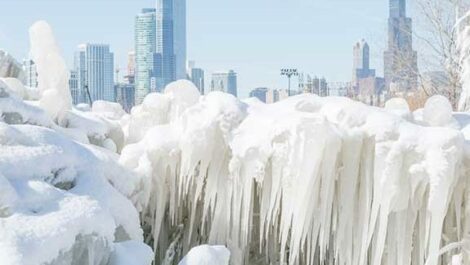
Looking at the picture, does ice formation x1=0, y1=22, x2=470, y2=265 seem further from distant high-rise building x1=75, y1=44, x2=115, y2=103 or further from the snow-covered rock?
distant high-rise building x1=75, y1=44, x2=115, y2=103

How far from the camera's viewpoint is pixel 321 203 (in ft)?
17.2

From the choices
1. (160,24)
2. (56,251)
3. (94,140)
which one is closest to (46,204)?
(56,251)

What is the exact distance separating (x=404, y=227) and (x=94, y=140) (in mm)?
3077

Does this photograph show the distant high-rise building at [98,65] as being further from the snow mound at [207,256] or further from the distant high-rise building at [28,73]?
the snow mound at [207,256]

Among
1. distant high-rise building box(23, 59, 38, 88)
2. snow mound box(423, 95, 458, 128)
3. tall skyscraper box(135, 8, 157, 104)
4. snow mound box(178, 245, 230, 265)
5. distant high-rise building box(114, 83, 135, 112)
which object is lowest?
distant high-rise building box(114, 83, 135, 112)

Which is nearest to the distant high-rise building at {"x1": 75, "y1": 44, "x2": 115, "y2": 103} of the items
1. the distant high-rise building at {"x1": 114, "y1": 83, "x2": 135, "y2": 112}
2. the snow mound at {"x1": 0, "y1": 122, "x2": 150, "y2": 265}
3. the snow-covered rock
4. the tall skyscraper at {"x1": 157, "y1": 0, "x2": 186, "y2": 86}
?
the tall skyscraper at {"x1": 157, "y1": 0, "x2": 186, "y2": 86}

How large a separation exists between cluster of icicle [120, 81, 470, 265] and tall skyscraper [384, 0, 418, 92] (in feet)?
54.6

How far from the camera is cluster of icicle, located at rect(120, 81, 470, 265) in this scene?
5.05 metres

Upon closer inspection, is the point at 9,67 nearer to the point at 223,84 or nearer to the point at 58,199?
the point at 58,199

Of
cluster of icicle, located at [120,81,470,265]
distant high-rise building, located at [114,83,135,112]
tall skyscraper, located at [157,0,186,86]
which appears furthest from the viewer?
tall skyscraper, located at [157,0,186,86]

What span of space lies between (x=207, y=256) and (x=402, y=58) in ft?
61.7

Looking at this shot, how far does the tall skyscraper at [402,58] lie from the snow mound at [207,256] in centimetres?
1824

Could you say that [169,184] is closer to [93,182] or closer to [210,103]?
[210,103]

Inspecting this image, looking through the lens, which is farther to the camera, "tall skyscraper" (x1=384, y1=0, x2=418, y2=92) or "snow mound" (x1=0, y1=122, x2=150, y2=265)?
"tall skyscraper" (x1=384, y1=0, x2=418, y2=92)
